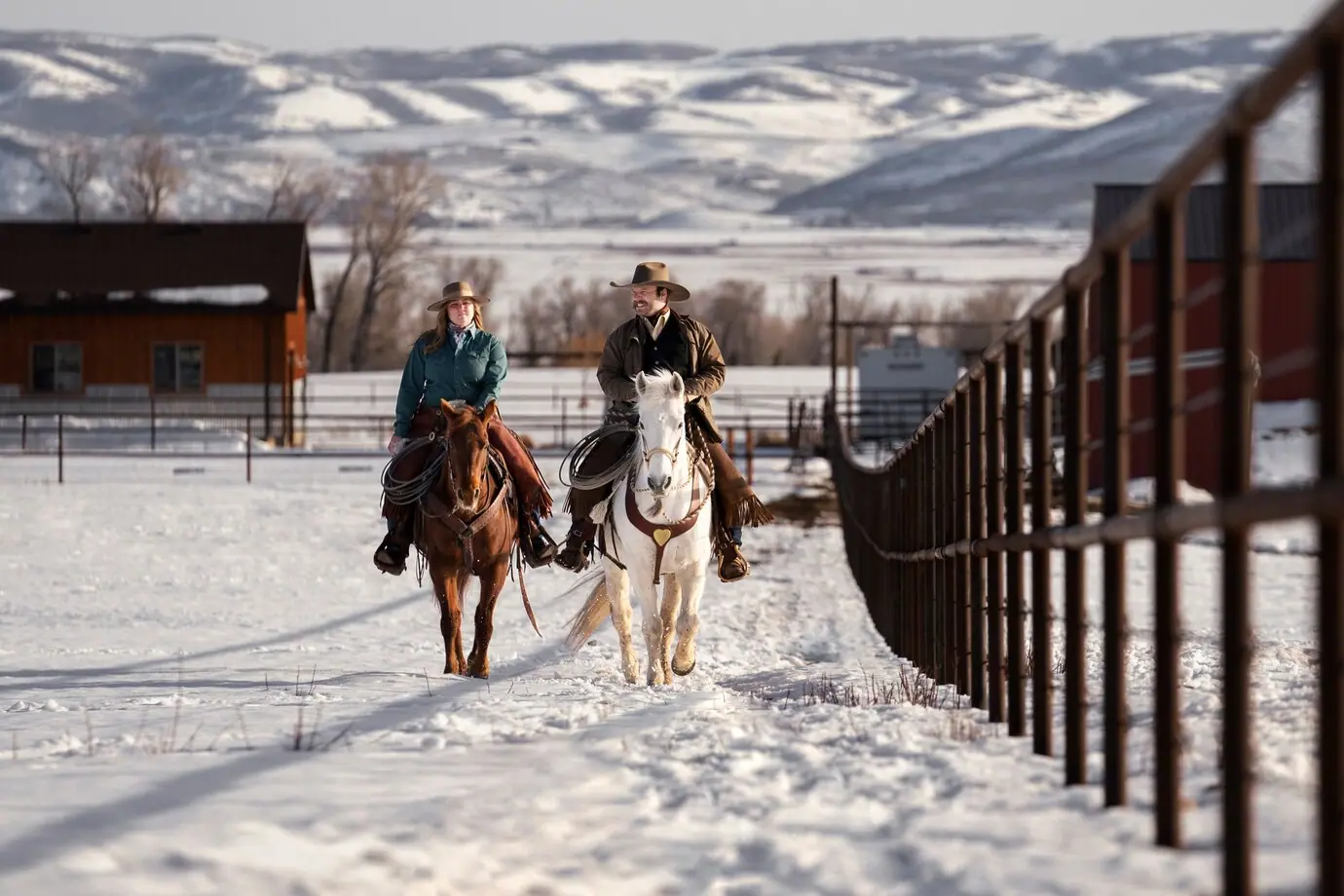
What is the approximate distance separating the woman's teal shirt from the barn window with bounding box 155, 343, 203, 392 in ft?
142

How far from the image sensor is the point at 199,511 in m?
29.0

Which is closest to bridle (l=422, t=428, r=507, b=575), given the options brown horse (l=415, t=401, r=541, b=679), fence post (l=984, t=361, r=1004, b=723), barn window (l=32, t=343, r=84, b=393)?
brown horse (l=415, t=401, r=541, b=679)

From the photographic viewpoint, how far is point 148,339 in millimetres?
54312

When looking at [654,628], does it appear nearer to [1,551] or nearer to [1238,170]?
[1238,170]

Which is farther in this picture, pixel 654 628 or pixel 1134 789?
pixel 654 628

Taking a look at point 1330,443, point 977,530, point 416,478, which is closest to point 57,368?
point 416,478

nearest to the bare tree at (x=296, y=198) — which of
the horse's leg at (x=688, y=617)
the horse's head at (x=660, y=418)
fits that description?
the horse's leg at (x=688, y=617)

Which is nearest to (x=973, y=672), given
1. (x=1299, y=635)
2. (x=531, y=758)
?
(x=531, y=758)

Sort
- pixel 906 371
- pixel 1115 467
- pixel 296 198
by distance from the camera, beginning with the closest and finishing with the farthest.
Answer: pixel 1115 467
pixel 906 371
pixel 296 198

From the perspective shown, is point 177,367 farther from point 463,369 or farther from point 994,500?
point 994,500

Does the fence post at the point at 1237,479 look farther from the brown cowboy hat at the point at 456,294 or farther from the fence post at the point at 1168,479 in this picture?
the brown cowboy hat at the point at 456,294

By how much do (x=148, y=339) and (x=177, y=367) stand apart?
1015 millimetres

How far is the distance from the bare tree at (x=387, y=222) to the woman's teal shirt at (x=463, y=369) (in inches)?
3141

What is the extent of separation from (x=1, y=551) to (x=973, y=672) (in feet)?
56.5
